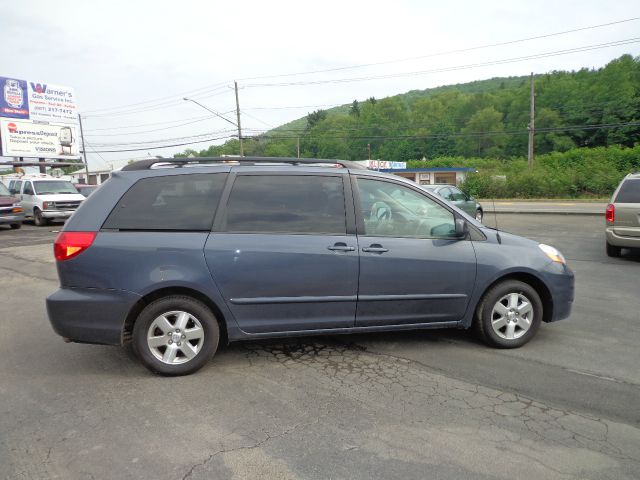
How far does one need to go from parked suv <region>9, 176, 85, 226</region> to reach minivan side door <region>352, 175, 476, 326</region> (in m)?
16.4

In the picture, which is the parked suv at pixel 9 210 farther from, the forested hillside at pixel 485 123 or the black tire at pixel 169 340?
the forested hillside at pixel 485 123

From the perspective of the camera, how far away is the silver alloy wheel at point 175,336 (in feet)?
12.2

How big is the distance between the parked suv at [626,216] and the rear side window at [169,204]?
8.06 m

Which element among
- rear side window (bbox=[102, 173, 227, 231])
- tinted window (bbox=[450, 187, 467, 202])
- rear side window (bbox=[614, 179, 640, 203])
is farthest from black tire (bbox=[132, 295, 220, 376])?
tinted window (bbox=[450, 187, 467, 202])

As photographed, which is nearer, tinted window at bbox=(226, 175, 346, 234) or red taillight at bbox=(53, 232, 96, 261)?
red taillight at bbox=(53, 232, 96, 261)

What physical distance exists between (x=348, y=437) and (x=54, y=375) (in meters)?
2.62

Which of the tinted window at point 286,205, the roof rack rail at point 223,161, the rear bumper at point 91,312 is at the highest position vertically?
the roof rack rail at point 223,161

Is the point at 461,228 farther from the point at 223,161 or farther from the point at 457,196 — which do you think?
the point at 457,196

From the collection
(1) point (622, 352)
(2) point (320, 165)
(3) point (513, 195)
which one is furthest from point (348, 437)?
(3) point (513, 195)

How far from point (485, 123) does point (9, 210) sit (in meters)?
91.2

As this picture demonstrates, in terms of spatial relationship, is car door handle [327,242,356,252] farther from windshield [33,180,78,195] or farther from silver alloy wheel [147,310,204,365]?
windshield [33,180,78,195]

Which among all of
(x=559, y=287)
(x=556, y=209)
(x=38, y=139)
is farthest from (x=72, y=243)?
(x=38, y=139)

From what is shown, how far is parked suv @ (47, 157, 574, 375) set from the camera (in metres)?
3.67

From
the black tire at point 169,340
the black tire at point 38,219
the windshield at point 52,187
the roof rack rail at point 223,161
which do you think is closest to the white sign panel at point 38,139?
the windshield at point 52,187
